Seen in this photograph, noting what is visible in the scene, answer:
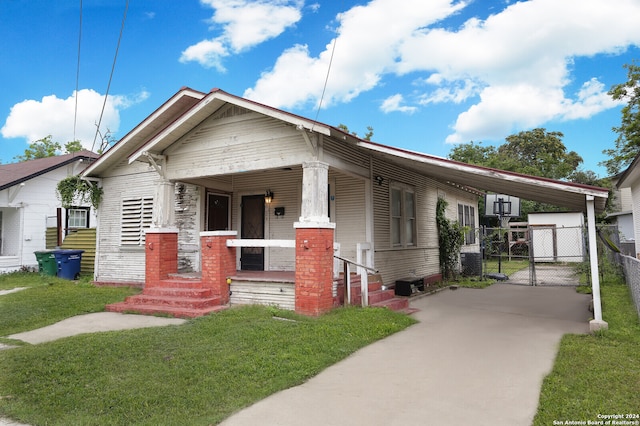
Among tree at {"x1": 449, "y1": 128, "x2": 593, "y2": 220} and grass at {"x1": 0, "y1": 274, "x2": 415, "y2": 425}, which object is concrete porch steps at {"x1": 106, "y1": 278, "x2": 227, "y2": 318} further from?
tree at {"x1": 449, "y1": 128, "x2": 593, "y2": 220}

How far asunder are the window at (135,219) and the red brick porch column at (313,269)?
5876 millimetres

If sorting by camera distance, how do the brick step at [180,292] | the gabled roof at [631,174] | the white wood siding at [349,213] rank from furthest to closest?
the white wood siding at [349,213]
the gabled roof at [631,174]
the brick step at [180,292]

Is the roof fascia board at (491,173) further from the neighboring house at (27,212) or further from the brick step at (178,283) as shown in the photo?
the neighboring house at (27,212)

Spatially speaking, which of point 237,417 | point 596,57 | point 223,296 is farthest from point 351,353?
point 596,57

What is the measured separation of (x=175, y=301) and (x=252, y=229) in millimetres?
3277

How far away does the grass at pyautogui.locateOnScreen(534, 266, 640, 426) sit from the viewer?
3240 millimetres

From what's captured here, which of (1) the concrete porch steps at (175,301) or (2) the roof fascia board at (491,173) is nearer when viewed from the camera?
(2) the roof fascia board at (491,173)

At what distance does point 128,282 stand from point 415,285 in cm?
769

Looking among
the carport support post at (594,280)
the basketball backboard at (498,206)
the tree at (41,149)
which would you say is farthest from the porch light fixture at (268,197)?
the tree at (41,149)

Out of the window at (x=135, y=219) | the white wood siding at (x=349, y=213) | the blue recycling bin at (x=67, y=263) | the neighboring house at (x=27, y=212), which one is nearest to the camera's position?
the white wood siding at (x=349, y=213)

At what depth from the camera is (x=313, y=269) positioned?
6.68 m

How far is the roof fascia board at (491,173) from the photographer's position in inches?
226

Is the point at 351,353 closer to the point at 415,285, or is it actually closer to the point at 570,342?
the point at 570,342

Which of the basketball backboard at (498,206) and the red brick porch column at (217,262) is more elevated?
the basketball backboard at (498,206)
